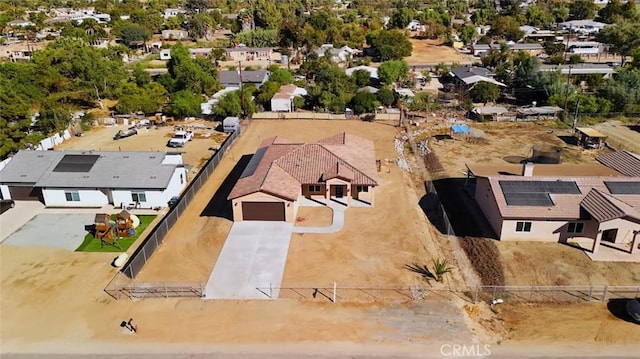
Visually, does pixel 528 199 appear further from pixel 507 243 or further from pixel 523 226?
pixel 507 243

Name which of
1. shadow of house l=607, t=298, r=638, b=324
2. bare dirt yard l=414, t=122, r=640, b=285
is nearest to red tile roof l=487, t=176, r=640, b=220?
bare dirt yard l=414, t=122, r=640, b=285

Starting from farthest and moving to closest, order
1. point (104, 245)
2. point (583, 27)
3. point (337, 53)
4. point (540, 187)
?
point (583, 27), point (337, 53), point (540, 187), point (104, 245)

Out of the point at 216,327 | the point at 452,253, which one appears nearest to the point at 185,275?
the point at 216,327

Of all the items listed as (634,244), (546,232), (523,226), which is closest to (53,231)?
(523,226)

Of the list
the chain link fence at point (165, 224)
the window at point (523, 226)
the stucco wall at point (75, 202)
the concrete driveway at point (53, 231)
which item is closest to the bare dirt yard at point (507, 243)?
the window at point (523, 226)

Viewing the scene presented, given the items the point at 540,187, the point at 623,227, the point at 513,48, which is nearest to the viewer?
the point at 623,227

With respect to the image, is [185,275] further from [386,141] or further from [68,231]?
[386,141]

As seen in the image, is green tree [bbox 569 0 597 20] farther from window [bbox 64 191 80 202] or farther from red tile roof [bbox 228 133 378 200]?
window [bbox 64 191 80 202]
